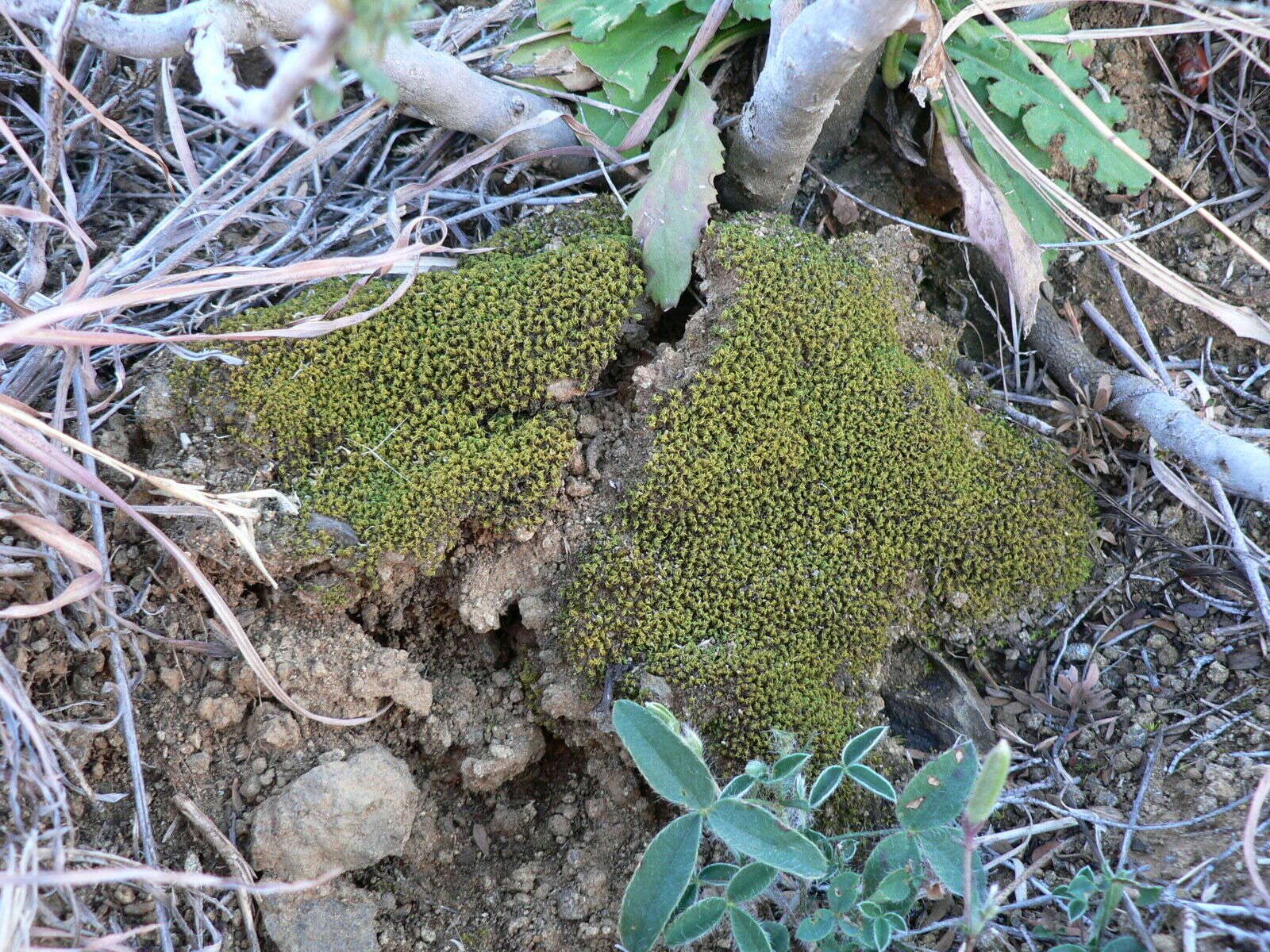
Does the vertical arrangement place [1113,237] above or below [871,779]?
above

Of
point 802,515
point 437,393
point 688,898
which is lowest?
point 688,898

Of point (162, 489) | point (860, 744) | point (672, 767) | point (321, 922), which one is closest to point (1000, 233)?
point (860, 744)

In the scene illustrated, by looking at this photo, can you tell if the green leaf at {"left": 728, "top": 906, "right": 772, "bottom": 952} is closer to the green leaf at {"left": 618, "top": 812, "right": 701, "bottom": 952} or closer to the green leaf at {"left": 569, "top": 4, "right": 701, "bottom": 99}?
the green leaf at {"left": 618, "top": 812, "right": 701, "bottom": 952}

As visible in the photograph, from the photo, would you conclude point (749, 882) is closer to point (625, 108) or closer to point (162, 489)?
point (162, 489)

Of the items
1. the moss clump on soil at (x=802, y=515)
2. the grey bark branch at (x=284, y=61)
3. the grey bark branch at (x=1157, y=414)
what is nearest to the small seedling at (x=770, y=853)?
the moss clump on soil at (x=802, y=515)

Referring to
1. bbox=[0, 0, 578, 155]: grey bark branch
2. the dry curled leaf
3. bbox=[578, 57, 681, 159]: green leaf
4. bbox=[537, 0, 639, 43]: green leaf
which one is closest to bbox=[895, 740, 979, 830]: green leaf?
the dry curled leaf

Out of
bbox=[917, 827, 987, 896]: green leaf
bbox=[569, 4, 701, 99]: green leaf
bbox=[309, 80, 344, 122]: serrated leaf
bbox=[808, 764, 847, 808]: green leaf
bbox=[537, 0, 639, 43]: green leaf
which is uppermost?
bbox=[309, 80, 344, 122]: serrated leaf

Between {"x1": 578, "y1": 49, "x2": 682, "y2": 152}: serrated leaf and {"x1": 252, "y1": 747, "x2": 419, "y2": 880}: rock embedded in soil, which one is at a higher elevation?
{"x1": 578, "y1": 49, "x2": 682, "y2": 152}: serrated leaf
